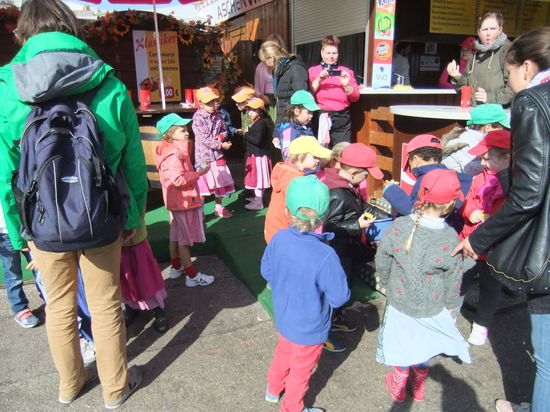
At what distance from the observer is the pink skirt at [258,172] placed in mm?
5547

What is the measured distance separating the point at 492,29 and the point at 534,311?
3121mm

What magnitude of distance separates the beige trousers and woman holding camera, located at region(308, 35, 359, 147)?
356 cm

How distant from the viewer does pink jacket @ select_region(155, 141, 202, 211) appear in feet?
→ 11.6

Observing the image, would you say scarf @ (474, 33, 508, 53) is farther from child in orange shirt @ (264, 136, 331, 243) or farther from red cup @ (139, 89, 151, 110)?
red cup @ (139, 89, 151, 110)

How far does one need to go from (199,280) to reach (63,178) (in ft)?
7.13

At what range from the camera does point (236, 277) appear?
4109 millimetres

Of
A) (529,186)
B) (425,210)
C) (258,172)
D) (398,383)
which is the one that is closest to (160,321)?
(398,383)

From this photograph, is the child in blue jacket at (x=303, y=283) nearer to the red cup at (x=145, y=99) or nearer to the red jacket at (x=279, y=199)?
the red jacket at (x=279, y=199)

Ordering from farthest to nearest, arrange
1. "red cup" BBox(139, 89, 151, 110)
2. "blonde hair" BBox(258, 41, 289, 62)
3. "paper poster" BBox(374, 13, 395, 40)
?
"paper poster" BBox(374, 13, 395, 40) → "red cup" BBox(139, 89, 151, 110) → "blonde hair" BBox(258, 41, 289, 62)

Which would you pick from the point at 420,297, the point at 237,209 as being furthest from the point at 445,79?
the point at 420,297

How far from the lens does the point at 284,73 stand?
502 centimetres

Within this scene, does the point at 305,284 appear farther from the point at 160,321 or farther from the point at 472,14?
the point at 472,14

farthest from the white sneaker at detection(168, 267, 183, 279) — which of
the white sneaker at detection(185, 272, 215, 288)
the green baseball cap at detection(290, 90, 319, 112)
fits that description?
the green baseball cap at detection(290, 90, 319, 112)

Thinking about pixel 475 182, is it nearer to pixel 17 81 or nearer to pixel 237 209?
pixel 17 81
